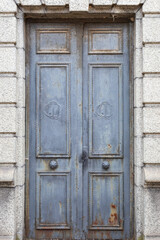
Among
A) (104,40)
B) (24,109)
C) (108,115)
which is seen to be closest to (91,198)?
(108,115)

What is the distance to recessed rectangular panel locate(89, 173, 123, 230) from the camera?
5.68 m

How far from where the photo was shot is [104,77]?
18.8 ft

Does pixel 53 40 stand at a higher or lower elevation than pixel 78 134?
higher

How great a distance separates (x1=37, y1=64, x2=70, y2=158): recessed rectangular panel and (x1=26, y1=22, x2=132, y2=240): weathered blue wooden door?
0.05 ft

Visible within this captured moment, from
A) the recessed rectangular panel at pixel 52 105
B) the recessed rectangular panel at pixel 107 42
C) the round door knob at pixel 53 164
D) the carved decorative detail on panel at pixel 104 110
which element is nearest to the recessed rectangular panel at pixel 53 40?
the recessed rectangular panel at pixel 52 105

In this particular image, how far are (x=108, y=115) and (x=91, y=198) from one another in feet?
4.52

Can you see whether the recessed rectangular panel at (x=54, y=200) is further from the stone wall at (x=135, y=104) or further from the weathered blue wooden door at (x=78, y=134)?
the stone wall at (x=135, y=104)

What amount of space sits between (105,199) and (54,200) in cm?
83

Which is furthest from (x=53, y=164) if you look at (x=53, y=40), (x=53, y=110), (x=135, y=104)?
(x=53, y=40)

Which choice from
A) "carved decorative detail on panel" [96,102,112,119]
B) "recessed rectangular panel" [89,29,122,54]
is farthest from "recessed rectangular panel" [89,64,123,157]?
"recessed rectangular panel" [89,29,122,54]

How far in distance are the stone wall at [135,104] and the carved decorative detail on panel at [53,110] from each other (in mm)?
426

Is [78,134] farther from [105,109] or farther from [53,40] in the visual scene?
[53,40]

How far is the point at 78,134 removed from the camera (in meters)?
5.71

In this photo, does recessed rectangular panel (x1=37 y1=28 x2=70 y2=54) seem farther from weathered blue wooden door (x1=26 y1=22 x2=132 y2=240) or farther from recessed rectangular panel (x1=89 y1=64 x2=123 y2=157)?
recessed rectangular panel (x1=89 y1=64 x2=123 y2=157)
